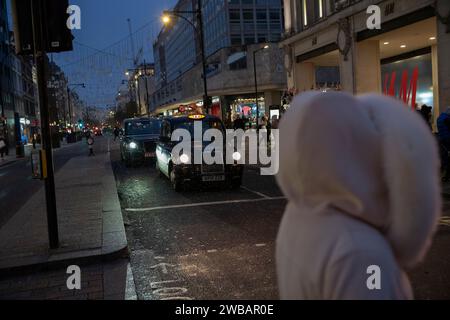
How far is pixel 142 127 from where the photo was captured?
2203 cm

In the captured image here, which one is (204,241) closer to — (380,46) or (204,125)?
(204,125)

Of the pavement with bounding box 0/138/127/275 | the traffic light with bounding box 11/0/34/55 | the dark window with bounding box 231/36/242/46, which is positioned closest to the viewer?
the pavement with bounding box 0/138/127/275

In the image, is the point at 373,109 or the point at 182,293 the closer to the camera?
the point at 373,109

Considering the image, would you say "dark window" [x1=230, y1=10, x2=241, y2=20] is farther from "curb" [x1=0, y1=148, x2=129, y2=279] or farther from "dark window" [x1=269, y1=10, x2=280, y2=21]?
"curb" [x1=0, y1=148, x2=129, y2=279]

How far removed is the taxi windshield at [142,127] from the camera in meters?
21.9

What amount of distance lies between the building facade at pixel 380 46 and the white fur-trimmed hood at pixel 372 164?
1561cm

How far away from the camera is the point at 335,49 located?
23.2 meters

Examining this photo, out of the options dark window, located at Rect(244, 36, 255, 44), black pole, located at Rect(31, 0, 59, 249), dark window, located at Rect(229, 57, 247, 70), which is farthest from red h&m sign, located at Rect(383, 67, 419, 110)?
dark window, located at Rect(244, 36, 255, 44)

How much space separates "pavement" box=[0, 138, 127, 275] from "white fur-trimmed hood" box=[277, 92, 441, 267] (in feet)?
16.8

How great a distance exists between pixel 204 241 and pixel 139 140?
13.9 metres

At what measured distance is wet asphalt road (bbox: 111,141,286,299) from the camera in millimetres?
5074

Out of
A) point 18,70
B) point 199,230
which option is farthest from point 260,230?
point 18,70

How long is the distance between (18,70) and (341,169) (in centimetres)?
7272
